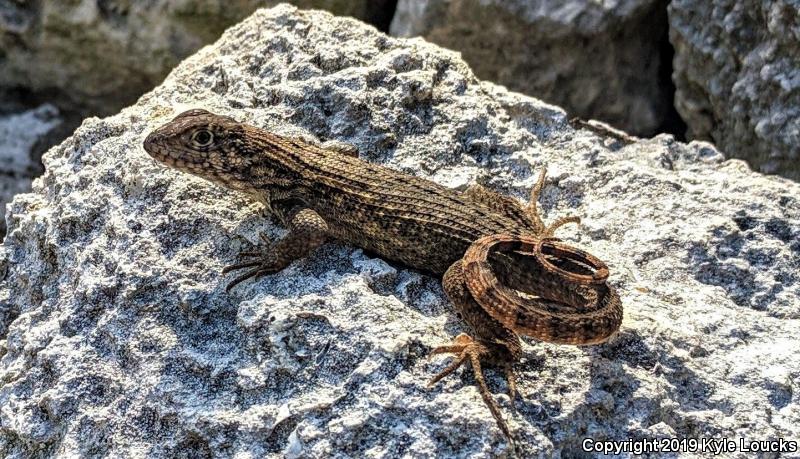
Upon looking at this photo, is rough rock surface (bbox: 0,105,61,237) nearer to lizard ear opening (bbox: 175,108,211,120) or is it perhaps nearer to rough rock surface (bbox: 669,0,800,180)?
lizard ear opening (bbox: 175,108,211,120)

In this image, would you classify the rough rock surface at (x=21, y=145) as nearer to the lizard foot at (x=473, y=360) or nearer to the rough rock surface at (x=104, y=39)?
the rough rock surface at (x=104, y=39)

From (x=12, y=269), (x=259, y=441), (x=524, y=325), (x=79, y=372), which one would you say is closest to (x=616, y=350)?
(x=524, y=325)

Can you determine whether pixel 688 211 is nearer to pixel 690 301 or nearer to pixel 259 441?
pixel 690 301
